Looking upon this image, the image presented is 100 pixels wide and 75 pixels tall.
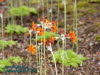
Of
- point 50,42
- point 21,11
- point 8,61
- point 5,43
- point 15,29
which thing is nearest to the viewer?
point 50,42

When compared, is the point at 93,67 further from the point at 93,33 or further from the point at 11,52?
the point at 11,52

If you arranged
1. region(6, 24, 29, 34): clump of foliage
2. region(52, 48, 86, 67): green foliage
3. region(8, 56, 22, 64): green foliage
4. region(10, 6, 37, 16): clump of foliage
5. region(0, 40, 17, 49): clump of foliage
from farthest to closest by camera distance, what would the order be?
region(10, 6, 37, 16): clump of foliage → region(6, 24, 29, 34): clump of foliage → region(0, 40, 17, 49): clump of foliage → region(8, 56, 22, 64): green foliage → region(52, 48, 86, 67): green foliage

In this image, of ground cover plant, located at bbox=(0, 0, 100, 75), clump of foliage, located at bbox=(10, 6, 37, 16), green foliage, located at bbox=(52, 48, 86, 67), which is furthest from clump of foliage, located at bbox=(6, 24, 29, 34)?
green foliage, located at bbox=(52, 48, 86, 67)

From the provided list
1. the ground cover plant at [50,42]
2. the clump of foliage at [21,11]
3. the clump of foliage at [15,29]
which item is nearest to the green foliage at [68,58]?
the ground cover plant at [50,42]

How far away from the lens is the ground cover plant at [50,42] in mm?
5086

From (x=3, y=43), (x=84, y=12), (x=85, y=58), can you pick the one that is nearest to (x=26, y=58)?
(x=3, y=43)

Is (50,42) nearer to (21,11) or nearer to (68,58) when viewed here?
(68,58)

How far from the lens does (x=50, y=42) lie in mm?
4438

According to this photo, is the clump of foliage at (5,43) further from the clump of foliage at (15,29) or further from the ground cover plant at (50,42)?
the clump of foliage at (15,29)

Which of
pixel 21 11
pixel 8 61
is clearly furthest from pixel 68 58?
pixel 21 11

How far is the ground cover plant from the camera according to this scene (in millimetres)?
5086

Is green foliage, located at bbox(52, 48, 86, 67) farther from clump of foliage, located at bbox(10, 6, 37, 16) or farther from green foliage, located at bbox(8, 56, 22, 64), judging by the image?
clump of foliage, located at bbox(10, 6, 37, 16)

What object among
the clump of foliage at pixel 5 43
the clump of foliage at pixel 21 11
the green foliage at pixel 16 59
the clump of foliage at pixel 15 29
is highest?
the clump of foliage at pixel 21 11

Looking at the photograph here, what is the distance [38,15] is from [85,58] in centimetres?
365
